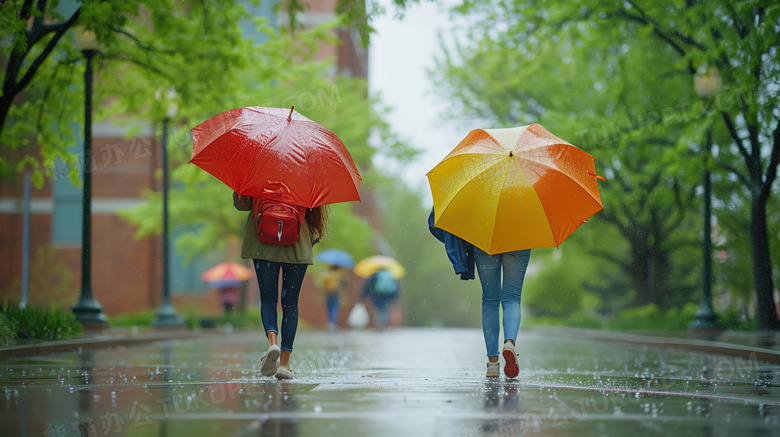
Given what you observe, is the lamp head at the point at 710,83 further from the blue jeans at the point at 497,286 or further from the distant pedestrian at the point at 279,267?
the distant pedestrian at the point at 279,267

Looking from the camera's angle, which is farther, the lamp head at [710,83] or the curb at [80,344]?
the lamp head at [710,83]

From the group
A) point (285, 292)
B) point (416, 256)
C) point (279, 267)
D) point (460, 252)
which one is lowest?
point (285, 292)

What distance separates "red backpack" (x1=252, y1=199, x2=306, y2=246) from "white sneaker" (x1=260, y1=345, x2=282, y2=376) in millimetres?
837

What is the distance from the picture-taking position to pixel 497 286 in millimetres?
7605

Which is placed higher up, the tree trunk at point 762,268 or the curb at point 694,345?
the tree trunk at point 762,268

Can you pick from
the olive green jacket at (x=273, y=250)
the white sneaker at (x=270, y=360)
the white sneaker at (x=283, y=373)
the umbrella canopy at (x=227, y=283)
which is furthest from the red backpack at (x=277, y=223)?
the umbrella canopy at (x=227, y=283)

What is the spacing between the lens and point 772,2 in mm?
12758

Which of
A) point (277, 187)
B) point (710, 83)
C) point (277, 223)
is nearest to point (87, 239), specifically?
point (277, 187)

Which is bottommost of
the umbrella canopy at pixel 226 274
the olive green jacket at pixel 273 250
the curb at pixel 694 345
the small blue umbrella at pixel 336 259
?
the curb at pixel 694 345

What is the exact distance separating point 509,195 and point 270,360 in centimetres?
231

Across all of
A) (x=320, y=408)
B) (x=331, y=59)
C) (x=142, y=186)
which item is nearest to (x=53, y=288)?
(x=142, y=186)

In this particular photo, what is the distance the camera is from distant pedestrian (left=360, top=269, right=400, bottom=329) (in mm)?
25484

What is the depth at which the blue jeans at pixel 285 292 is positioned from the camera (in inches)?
287

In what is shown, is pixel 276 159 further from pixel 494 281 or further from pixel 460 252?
pixel 494 281
